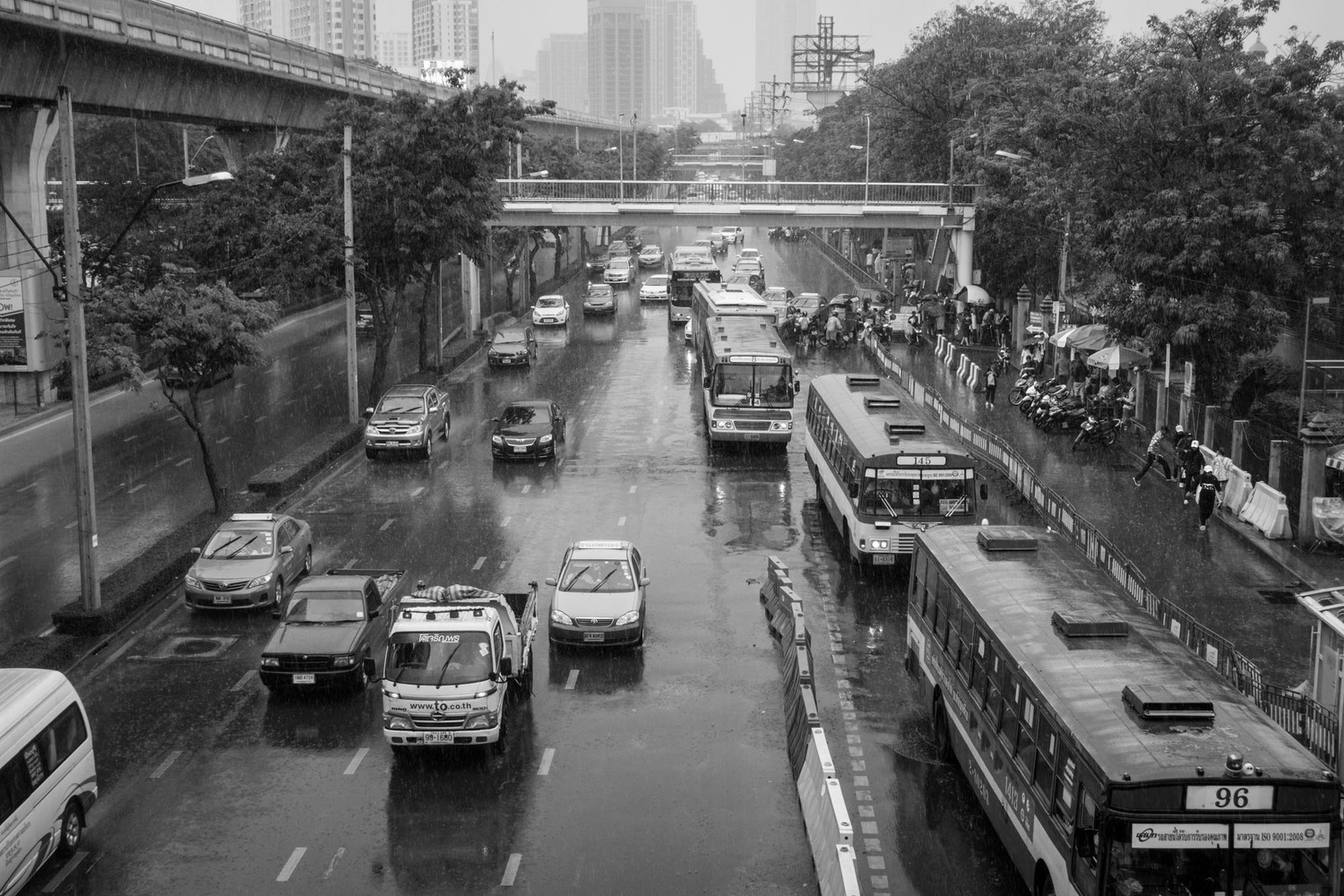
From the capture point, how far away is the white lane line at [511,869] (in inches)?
607

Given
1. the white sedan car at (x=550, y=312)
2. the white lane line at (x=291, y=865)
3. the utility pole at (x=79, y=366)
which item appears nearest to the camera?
the white lane line at (x=291, y=865)

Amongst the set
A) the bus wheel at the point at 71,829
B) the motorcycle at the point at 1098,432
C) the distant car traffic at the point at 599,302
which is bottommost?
the bus wheel at the point at 71,829

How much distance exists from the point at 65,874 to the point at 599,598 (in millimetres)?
9556

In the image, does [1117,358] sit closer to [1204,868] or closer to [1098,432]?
[1098,432]

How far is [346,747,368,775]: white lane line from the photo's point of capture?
1861 cm

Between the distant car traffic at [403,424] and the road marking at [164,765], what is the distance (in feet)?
62.9

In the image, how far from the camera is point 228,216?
167 ft

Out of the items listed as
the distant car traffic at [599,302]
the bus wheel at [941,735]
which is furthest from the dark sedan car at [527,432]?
the distant car traffic at [599,302]

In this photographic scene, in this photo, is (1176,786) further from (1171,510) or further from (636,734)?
(1171,510)

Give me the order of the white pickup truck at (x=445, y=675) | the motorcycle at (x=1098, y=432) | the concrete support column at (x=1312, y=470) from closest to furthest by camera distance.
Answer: the white pickup truck at (x=445, y=675) < the concrete support column at (x=1312, y=470) < the motorcycle at (x=1098, y=432)

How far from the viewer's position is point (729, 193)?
223ft

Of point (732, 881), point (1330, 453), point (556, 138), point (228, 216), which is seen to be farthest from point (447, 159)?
point (556, 138)

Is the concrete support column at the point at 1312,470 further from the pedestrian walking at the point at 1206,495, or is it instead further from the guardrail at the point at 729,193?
the guardrail at the point at 729,193

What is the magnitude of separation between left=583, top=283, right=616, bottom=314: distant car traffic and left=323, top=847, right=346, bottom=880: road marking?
5831 centimetres
